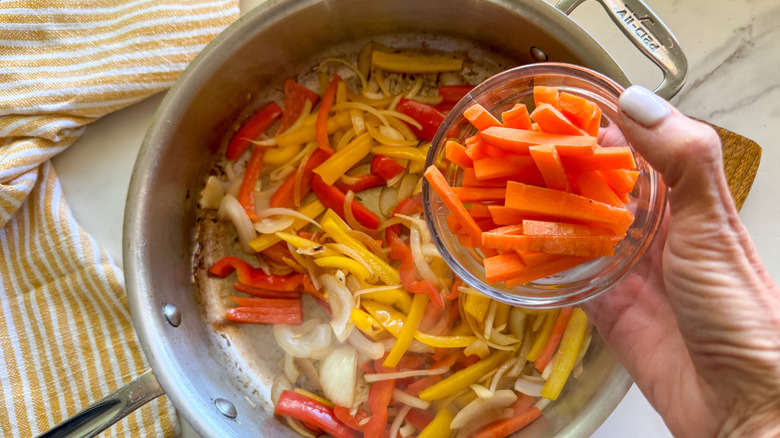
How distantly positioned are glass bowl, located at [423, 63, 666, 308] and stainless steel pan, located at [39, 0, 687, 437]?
3.8 inches

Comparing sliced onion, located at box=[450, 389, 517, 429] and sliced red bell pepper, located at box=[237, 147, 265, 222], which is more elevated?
sliced red bell pepper, located at box=[237, 147, 265, 222]

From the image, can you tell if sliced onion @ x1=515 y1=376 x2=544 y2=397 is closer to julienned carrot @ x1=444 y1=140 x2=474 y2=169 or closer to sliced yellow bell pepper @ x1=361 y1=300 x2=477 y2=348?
sliced yellow bell pepper @ x1=361 y1=300 x2=477 y2=348

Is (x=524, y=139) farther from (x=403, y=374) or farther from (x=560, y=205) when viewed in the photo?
(x=403, y=374)

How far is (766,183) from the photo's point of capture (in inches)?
58.4

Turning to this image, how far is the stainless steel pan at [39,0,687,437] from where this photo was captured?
1217 mm

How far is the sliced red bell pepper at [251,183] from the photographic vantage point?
1542 millimetres

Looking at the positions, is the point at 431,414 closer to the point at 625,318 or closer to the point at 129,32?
the point at 625,318

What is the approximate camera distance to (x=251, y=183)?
156 cm

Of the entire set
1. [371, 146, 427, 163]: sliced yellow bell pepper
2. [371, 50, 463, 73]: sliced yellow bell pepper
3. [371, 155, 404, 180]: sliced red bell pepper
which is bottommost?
[371, 155, 404, 180]: sliced red bell pepper

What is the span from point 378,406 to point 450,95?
3.01 feet

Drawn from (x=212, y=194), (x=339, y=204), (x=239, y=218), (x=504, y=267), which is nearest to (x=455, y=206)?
(x=504, y=267)

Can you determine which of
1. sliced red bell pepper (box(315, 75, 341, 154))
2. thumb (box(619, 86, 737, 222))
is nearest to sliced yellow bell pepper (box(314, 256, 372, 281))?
sliced red bell pepper (box(315, 75, 341, 154))

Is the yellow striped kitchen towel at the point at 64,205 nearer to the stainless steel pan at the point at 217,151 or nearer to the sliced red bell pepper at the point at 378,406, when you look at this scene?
the stainless steel pan at the point at 217,151

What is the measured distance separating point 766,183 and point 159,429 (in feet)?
6.12
